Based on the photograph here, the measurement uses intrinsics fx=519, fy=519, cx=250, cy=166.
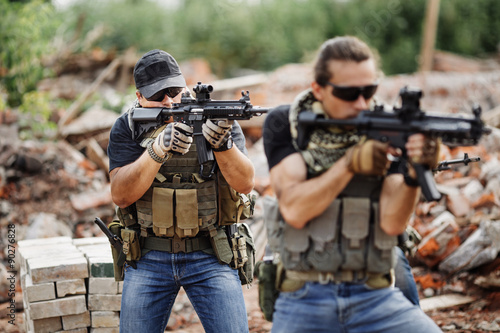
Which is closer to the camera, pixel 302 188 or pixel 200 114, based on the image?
pixel 302 188

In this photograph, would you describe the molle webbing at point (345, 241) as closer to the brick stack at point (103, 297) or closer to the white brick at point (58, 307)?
the brick stack at point (103, 297)

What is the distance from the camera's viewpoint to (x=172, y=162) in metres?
3.14

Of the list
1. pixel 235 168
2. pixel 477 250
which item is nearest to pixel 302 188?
pixel 235 168

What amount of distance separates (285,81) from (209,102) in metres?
8.91

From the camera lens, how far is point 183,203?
3.04 meters

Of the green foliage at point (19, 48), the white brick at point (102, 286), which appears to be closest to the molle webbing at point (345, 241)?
the white brick at point (102, 286)

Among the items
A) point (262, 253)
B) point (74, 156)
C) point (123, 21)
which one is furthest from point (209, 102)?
point (123, 21)

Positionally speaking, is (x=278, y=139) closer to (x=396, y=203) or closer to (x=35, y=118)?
(x=396, y=203)

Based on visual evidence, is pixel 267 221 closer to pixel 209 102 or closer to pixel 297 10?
pixel 209 102

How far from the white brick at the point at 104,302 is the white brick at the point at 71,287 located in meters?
0.09

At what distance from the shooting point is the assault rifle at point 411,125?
1.93 m

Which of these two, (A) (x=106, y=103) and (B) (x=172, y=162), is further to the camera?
(A) (x=106, y=103)

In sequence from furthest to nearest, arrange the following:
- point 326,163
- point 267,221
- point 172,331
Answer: point 172,331
point 267,221
point 326,163

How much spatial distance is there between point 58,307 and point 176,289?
1505 millimetres
